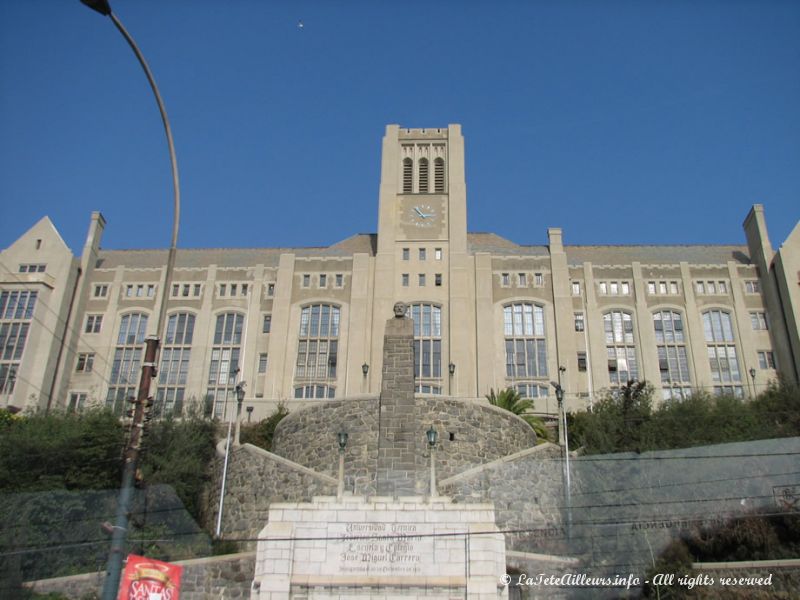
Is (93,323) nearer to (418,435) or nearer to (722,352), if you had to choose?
(418,435)

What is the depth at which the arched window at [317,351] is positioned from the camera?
56844 millimetres

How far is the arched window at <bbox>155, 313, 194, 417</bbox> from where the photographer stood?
2325 inches

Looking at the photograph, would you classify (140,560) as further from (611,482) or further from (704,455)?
(704,455)

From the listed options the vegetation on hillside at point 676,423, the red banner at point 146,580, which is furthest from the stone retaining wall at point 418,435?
the red banner at point 146,580

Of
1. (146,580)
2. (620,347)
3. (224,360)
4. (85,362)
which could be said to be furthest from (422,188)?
(146,580)

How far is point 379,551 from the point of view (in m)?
23.1

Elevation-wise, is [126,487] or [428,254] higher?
[428,254]

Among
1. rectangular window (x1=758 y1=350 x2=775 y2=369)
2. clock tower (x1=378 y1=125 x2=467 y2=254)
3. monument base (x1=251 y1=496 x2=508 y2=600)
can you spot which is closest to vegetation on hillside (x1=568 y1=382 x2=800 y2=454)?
rectangular window (x1=758 y1=350 x2=775 y2=369)

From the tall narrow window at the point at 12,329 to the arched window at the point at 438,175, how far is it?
31776 mm

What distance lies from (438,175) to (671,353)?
22.6 meters

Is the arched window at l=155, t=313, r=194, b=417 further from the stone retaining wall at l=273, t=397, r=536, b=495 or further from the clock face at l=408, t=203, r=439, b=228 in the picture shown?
the stone retaining wall at l=273, t=397, r=536, b=495

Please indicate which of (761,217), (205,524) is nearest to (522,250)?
(761,217)

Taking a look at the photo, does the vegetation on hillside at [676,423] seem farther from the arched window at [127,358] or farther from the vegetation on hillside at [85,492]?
the arched window at [127,358]

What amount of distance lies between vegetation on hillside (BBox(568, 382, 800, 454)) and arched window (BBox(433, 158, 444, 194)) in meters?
24.6
